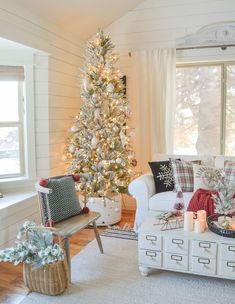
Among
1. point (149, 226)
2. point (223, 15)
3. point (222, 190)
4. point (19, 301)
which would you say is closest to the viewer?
point (19, 301)

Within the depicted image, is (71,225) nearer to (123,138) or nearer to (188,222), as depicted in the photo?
(188,222)

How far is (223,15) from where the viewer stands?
4.23 meters

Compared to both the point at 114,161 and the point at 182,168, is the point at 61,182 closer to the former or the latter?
the point at 114,161

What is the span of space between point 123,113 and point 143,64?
0.93m

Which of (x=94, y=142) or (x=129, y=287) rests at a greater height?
(x=94, y=142)

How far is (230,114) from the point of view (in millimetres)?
4391

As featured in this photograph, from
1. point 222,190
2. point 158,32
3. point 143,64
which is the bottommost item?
point 222,190

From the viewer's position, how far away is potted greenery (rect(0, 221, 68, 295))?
2350 millimetres

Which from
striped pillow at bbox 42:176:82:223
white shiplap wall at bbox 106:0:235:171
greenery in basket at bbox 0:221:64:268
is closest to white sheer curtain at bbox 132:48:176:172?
white shiplap wall at bbox 106:0:235:171

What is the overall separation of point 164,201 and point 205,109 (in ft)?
5.54

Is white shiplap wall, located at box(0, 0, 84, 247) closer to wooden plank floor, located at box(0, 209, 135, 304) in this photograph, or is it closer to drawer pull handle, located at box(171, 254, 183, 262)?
wooden plank floor, located at box(0, 209, 135, 304)

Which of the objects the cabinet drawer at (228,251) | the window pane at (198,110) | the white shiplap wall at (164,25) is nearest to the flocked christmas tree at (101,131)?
the white shiplap wall at (164,25)

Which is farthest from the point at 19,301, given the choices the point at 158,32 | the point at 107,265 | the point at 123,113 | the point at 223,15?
the point at 223,15

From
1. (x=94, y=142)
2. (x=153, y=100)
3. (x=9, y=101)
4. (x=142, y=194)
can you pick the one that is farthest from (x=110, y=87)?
(x=142, y=194)
